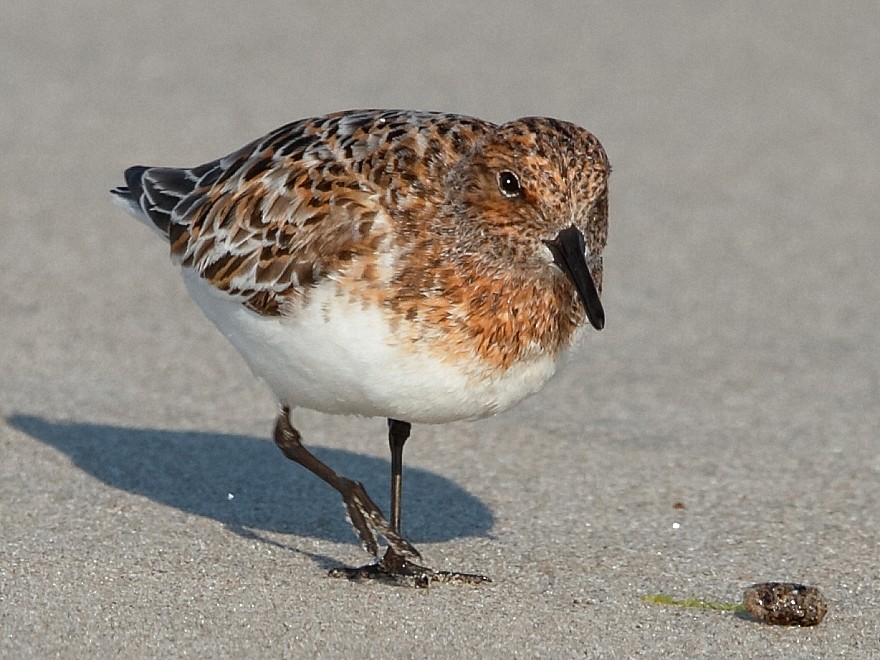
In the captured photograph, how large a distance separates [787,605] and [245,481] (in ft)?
7.50

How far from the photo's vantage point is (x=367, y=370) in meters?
4.67

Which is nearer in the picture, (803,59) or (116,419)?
(116,419)

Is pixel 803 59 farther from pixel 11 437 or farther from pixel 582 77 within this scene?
pixel 11 437

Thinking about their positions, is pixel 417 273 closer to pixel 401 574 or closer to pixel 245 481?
pixel 401 574

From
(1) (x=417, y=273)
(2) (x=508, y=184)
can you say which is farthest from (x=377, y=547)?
(2) (x=508, y=184)

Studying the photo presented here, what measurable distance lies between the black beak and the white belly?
0.36 metres

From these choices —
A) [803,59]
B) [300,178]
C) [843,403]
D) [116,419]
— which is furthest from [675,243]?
[300,178]

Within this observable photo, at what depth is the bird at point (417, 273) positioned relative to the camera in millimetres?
4617

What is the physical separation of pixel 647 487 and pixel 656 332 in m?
1.96

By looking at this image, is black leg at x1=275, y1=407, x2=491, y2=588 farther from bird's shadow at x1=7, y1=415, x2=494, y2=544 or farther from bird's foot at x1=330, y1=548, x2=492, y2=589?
bird's shadow at x1=7, y1=415, x2=494, y2=544

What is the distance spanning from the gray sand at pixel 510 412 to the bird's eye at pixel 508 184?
2.46 feet

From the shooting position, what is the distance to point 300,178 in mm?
5129

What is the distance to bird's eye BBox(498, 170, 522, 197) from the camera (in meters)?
4.60

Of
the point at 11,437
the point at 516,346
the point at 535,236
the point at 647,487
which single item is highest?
the point at 535,236
